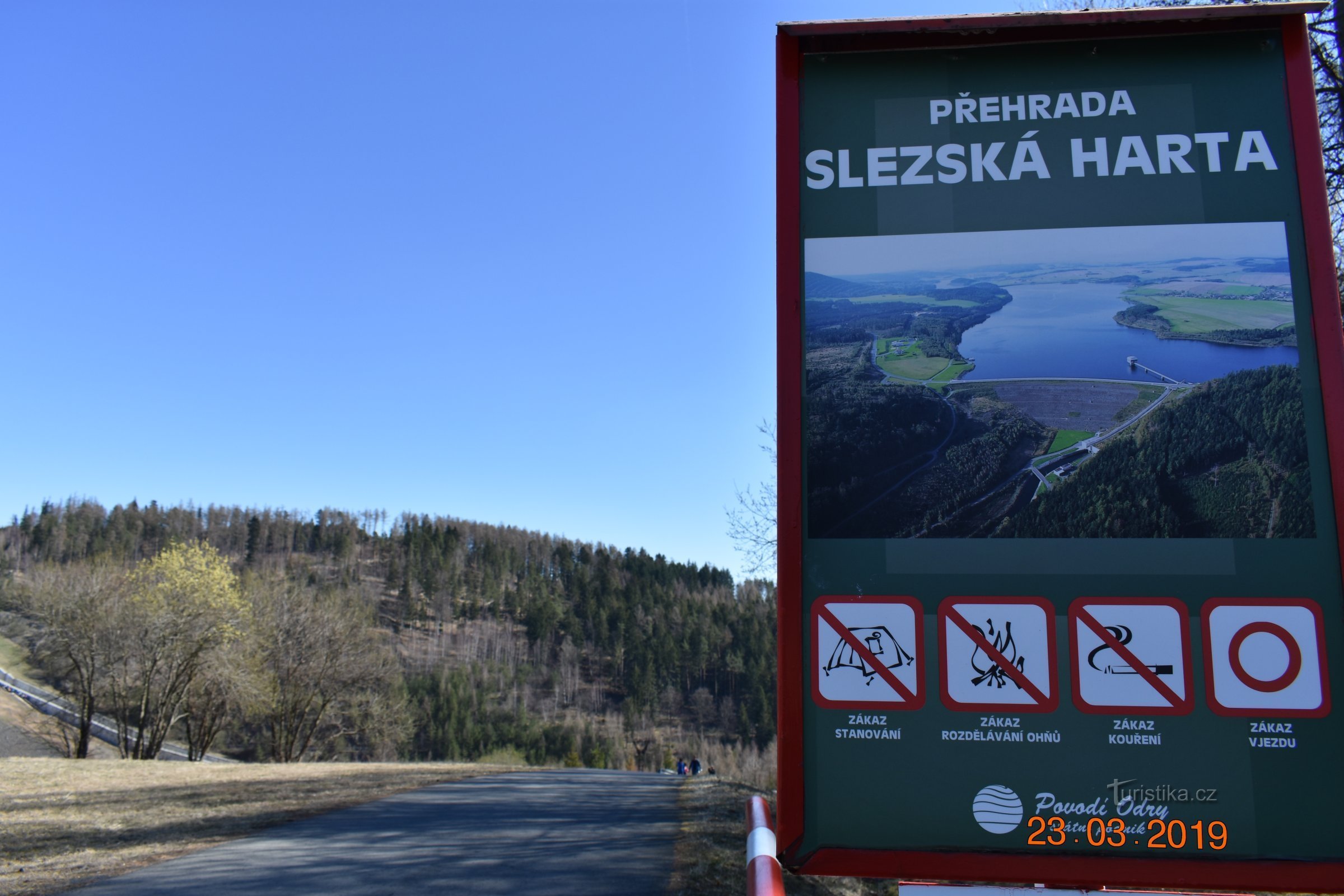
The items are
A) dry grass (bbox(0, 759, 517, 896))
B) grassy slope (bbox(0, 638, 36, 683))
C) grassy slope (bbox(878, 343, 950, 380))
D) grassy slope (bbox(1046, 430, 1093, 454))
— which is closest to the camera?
grassy slope (bbox(1046, 430, 1093, 454))

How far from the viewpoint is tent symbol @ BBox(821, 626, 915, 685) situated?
91.8 inches

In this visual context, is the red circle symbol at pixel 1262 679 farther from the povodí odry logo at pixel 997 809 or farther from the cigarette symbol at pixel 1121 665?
the povodí odry logo at pixel 997 809

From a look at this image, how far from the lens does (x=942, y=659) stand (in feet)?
7.59

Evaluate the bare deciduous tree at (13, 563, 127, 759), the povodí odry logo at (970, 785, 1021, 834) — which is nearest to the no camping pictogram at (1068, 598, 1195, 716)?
the povodí odry logo at (970, 785, 1021, 834)

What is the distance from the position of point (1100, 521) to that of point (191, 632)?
128 feet

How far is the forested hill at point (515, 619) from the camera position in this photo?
8594 cm

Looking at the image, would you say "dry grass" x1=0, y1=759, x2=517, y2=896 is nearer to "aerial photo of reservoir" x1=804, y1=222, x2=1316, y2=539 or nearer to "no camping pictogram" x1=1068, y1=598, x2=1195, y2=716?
"aerial photo of reservoir" x1=804, y1=222, x2=1316, y2=539

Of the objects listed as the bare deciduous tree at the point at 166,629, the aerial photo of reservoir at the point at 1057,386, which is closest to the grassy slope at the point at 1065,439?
the aerial photo of reservoir at the point at 1057,386

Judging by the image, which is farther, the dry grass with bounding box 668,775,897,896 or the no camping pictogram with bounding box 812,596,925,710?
the dry grass with bounding box 668,775,897,896

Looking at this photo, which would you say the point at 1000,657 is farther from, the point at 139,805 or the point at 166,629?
the point at 166,629

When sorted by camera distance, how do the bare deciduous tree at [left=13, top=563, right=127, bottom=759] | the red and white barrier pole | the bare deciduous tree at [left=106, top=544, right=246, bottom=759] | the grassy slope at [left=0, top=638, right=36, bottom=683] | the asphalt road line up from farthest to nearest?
1. the grassy slope at [left=0, top=638, right=36, bottom=683]
2. the bare deciduous tree at [left=106, top=544, right=246, bottom=759]
3. the bare deciduous tree at [left=13, top=563, right=127, bottom=759]
4. the asphalt road
5. the red and white barrier pole

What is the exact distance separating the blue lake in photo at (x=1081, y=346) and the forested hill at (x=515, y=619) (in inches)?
2843

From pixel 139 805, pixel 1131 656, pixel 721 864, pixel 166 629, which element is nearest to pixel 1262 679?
pixel 1131 656

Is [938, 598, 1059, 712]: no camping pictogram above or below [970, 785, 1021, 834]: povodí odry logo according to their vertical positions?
above
